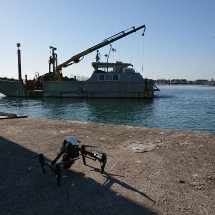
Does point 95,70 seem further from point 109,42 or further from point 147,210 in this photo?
point 147,210

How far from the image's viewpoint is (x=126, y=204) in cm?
340

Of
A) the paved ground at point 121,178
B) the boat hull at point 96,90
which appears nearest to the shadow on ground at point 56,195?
the paved ground at point 121,178

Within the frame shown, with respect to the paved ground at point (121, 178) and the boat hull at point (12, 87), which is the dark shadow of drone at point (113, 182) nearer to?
the paved ground at point (121, 178)

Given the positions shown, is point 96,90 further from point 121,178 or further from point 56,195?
point 56,195

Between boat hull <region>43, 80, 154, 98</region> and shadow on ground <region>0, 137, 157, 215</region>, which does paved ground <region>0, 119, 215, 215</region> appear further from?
boat hull <region>43, 80, 154, 98</region>

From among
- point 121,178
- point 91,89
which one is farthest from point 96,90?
point 121,178

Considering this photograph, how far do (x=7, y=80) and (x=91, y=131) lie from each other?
41183 mm

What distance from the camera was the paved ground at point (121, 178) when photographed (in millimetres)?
3361

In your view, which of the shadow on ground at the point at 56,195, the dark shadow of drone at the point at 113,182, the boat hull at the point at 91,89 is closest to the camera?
the shadow on ground at the point at 56,195

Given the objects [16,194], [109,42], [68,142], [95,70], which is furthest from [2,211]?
[109,42]

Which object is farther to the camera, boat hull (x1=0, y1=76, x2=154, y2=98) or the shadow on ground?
boat hull (x1=0, y1=76, x2=154, y2=98)

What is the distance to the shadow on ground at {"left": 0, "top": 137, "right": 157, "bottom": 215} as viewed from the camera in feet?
10.8

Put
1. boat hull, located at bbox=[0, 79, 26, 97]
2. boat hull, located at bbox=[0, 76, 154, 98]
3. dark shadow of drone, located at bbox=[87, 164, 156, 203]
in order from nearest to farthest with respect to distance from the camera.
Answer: dark shadow of drone, located at bbox=[87, 164, 156, 203] → boat hull, located at bbox=[0, 76, 154, 98] → boat hull, located at bbox=[0, 79, 26, 97]

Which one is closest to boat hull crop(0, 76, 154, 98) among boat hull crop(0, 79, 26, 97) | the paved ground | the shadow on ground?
boat hull crop(0, 79, 26, 97)
